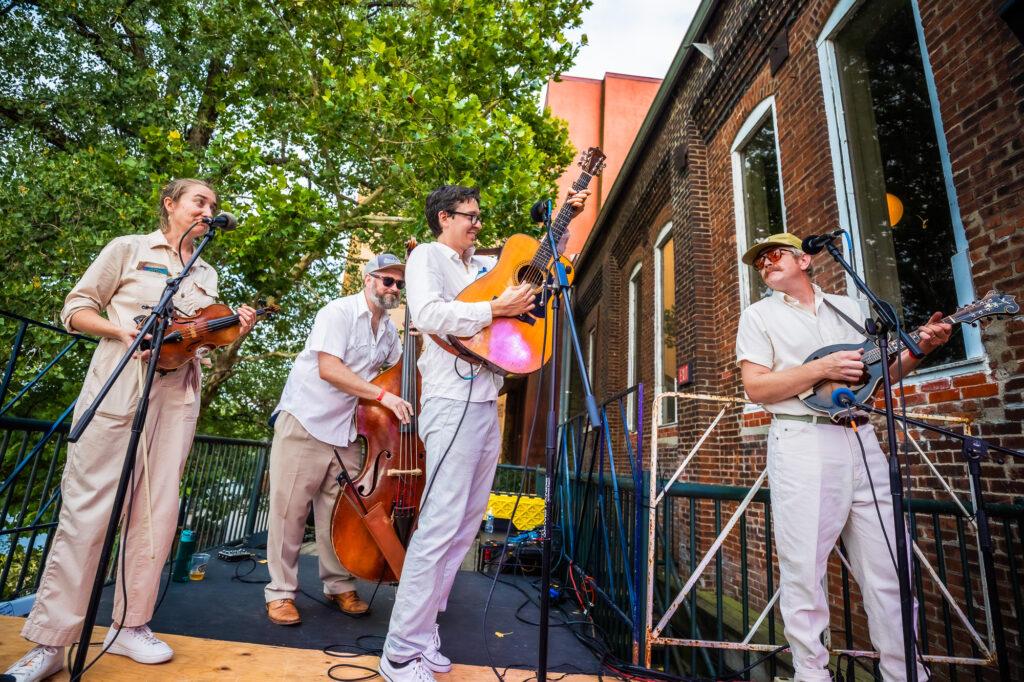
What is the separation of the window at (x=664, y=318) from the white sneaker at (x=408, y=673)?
20.3 ft

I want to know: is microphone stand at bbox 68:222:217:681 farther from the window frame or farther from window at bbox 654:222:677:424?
window at bbox 654:222:677:424

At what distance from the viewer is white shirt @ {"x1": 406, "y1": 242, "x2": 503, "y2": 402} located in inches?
87.8

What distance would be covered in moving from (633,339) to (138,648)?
892 cm

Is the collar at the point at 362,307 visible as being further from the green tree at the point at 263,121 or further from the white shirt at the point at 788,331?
the green tree at the point at 263,121

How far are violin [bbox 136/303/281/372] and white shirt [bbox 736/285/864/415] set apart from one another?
2.36 meters

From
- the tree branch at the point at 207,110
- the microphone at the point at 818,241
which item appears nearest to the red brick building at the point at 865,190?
the microphone at the point at 818,241

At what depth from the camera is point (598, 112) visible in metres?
17.1

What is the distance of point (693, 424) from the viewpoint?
20.0 ft

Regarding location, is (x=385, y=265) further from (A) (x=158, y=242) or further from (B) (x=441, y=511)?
(B) (x=441, y=511)

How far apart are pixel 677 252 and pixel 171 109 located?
908 centimetres

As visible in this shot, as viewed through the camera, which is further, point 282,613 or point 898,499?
point 282,613

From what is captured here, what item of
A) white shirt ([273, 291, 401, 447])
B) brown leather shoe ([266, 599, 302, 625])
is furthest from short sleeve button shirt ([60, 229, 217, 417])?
brown leather shoe ([266, 599, 302, 625])

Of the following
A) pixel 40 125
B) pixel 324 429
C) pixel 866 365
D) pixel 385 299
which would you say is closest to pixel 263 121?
pixel 40 125

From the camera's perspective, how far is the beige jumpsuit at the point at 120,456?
6.91 ft
